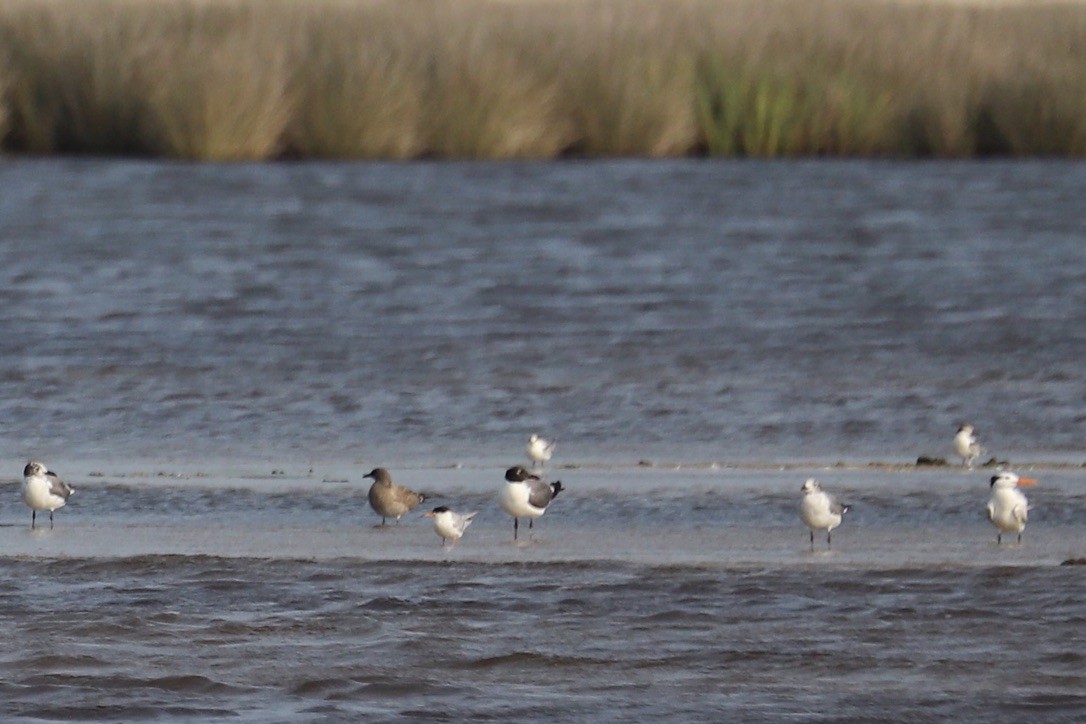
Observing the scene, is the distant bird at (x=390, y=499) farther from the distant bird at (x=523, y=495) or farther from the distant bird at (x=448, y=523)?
the distant bird at (x=523, y=495)

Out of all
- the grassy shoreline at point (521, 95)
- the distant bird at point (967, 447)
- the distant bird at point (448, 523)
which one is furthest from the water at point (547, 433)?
the grassy shoreline at point (521, 95)

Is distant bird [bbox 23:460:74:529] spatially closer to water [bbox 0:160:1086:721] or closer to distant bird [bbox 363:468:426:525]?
water [bbox 0:160:1086:721]

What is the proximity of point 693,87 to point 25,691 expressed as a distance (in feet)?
64.3

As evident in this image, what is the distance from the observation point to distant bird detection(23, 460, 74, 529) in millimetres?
7809

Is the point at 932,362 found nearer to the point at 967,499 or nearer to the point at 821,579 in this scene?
the point at 967,499

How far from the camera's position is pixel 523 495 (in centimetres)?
775

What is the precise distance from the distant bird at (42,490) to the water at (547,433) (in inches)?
4.8

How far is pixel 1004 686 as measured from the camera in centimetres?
579

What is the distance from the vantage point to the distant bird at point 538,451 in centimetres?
928

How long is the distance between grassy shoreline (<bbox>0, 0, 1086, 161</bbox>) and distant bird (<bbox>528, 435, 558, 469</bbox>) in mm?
14944

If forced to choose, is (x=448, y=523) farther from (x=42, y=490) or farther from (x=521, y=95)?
(x=521, y=95)

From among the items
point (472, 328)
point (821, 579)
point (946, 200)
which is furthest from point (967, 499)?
point (946, 200)

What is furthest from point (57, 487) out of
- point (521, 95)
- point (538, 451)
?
point (521, 95)

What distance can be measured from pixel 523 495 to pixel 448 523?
0.31m
